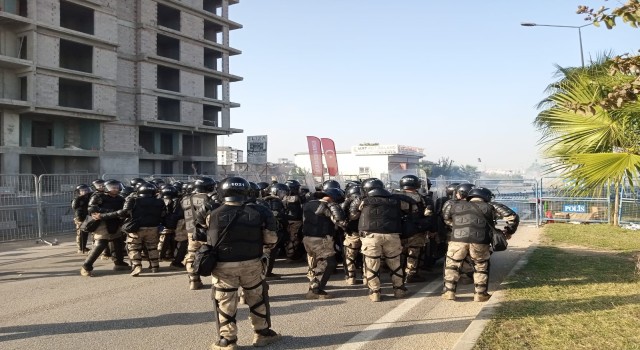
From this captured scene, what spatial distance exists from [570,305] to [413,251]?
9.00 ft

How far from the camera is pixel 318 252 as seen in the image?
24.3 feet

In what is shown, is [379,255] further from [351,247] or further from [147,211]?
[147,211]

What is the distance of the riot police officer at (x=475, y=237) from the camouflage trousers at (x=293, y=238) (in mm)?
3511

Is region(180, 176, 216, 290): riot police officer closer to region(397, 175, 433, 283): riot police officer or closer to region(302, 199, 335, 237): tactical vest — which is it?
region(302, 199, 335, 237): tactical vest

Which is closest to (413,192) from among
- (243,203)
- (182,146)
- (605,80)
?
(605,80)

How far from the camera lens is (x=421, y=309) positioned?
21.2 ft

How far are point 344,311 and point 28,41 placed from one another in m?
32.1

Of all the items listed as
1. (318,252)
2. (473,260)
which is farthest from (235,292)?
(473,260)

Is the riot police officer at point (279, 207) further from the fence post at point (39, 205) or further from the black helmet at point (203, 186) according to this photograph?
the fence post at point (39, 205)

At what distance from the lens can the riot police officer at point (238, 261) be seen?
487 cm

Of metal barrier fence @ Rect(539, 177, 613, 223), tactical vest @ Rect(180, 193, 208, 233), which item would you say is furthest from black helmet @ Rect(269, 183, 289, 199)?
metal barrier fence @ Rect(539, 177, 613, 223)

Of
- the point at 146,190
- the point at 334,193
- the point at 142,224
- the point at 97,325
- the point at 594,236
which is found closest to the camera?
the point at 97,325

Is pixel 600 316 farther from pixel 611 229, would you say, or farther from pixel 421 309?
pixel 611 229

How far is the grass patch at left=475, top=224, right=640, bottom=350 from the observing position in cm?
474
